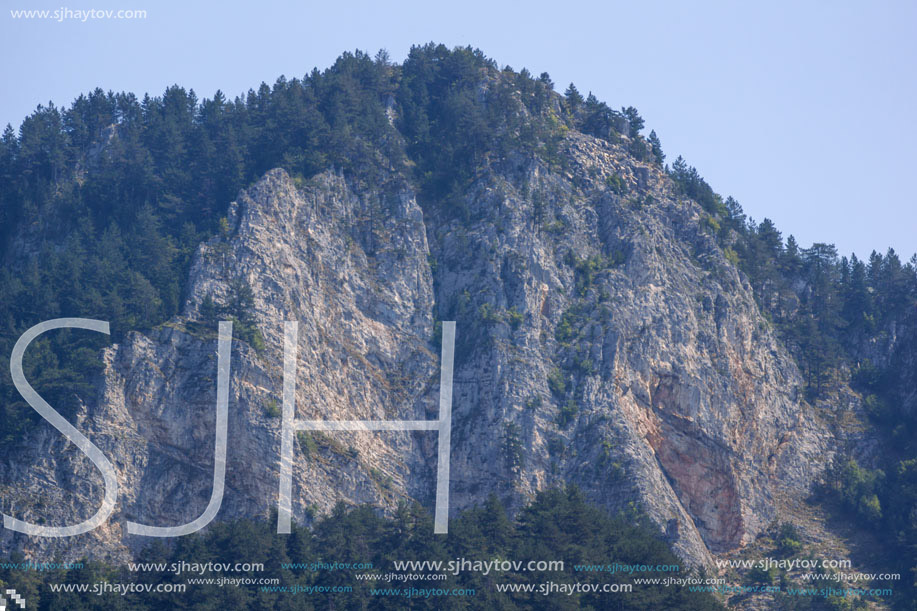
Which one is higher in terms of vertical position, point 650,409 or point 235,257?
point 235,257

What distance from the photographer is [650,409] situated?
9344 centimetres

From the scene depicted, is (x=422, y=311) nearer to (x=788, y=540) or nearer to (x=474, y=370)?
(x=474, y=370)

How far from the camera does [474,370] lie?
302ft

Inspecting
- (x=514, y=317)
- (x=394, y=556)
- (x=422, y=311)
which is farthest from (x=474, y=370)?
(x=394, y=556)

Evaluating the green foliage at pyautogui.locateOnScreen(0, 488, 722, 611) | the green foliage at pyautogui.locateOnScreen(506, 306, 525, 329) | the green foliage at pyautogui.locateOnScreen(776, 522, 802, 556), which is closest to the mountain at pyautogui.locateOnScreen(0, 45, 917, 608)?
the green foliage at pyautogui.locateOnScreen(506, 306, 525, 329)

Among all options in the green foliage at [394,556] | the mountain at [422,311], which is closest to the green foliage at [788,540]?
the mountain at [422,311]

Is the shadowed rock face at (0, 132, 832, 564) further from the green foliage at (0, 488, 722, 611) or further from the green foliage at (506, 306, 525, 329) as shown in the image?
the green foliage at (0, 488, 722, 611)

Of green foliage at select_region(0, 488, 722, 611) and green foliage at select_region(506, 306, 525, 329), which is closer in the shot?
green foliage at select_region(0, 488, 722, 611)

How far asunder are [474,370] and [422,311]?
627 centimetres

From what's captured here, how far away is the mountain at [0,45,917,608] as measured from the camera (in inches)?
3297

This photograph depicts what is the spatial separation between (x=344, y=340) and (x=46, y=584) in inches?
945

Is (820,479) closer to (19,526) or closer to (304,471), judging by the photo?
(304,471)

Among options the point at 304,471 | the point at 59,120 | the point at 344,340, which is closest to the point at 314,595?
the point at 304,471

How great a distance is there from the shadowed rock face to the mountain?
0.16 metres
